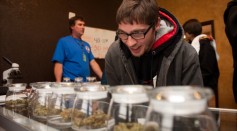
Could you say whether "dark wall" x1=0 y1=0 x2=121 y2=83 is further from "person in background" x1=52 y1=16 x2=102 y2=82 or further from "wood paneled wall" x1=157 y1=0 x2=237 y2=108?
"wood paneled wall" x1=157 y1=0 x2=237 y2=108

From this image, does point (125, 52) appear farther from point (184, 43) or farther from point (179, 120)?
point (179, 120)

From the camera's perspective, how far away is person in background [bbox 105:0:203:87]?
1052mm

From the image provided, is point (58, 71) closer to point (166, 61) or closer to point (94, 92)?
point (166, 61)

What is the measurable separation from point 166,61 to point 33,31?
2.37 metres

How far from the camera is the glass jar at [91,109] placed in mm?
664

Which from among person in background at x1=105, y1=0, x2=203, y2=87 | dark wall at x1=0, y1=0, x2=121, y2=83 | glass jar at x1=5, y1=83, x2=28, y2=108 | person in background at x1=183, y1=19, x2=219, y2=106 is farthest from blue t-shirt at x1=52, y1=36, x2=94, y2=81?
glass jar at x1=5, y1=83, x2=28, y2=108

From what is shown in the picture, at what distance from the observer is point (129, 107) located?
22.5 inches

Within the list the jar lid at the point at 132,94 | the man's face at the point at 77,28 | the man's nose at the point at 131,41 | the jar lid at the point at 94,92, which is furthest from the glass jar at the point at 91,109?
the man's face at the point at 77,28

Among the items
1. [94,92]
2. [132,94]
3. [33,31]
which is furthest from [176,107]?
[33,31]

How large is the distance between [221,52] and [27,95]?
3.28 metres

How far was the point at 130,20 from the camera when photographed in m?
1.04

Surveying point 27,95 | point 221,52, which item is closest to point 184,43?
point 27,95

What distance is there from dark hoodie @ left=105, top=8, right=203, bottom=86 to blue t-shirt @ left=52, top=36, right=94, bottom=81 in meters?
1.56

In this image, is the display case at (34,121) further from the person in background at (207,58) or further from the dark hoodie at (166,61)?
the person in background at (207,58)
